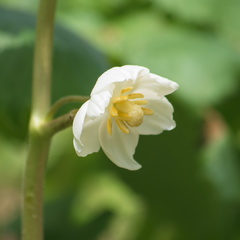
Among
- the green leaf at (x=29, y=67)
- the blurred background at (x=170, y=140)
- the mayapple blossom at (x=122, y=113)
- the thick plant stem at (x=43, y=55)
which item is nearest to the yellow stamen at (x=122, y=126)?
the mayapple blossom at (x=122, y=113)

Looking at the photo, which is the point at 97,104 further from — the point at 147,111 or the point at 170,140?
the point at 170,140

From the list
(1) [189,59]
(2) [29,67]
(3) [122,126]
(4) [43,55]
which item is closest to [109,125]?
(3) [122,126]

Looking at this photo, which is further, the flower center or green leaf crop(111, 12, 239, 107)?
green leaf crop(111, 12, 239, 107)

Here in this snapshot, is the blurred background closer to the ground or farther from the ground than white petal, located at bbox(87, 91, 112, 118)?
closer to the ground

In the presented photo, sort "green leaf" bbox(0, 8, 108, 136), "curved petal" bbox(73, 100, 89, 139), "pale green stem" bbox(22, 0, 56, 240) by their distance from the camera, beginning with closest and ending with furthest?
1. "curved petal" bbox(73, 100, 89, 139)
2. "pale green stem" bbox(22, 0, 56, 240)
3. "green leaf" bbox(0, 8, 108, 136)

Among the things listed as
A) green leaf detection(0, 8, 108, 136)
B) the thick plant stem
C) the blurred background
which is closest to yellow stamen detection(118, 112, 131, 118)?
the thick plant stem

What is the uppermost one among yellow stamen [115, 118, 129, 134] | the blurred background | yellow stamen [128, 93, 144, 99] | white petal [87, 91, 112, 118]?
white petal [87, 91, 112, 118]

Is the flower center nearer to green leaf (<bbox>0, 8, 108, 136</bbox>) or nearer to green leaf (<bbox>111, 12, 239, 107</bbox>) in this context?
green leaf (<bbox>0, 8, 108, 136</bbox>)

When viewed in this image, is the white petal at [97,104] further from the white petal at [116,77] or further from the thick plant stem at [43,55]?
the thick plant stem at [43,55]

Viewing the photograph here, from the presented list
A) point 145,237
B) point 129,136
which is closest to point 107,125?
point 129,136
